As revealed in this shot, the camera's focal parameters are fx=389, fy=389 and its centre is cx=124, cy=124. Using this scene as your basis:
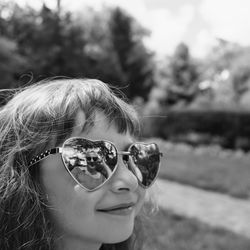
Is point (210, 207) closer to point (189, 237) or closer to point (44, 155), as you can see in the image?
point (189, 237)

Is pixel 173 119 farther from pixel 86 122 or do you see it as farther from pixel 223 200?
pixel 86 122

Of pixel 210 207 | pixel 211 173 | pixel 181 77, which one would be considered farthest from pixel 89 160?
pixel 181 77

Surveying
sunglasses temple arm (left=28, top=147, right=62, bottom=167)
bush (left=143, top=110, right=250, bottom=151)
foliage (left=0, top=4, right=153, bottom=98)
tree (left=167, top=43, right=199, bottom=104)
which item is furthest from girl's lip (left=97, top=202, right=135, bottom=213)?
tree (left=167, top=43, right=199, bottom=104)

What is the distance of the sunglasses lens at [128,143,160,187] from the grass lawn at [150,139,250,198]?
12.8 feet

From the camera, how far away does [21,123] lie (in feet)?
4.01

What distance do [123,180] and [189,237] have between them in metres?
2.58

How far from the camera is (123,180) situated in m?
1.17

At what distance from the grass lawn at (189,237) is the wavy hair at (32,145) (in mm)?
2043

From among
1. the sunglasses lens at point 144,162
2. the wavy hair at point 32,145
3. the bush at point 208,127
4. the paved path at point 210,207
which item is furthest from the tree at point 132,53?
the wavy hair at point 32,145

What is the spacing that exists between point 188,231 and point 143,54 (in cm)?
2343

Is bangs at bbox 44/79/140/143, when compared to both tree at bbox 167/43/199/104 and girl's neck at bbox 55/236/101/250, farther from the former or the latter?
tree at bbox 167/43/199/104

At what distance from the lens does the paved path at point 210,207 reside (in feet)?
13.1

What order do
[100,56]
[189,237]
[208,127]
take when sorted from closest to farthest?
[189,237] < [208,127] < [100,56]

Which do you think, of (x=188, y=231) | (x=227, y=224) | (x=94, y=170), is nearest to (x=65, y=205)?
(x=94, y=170)
